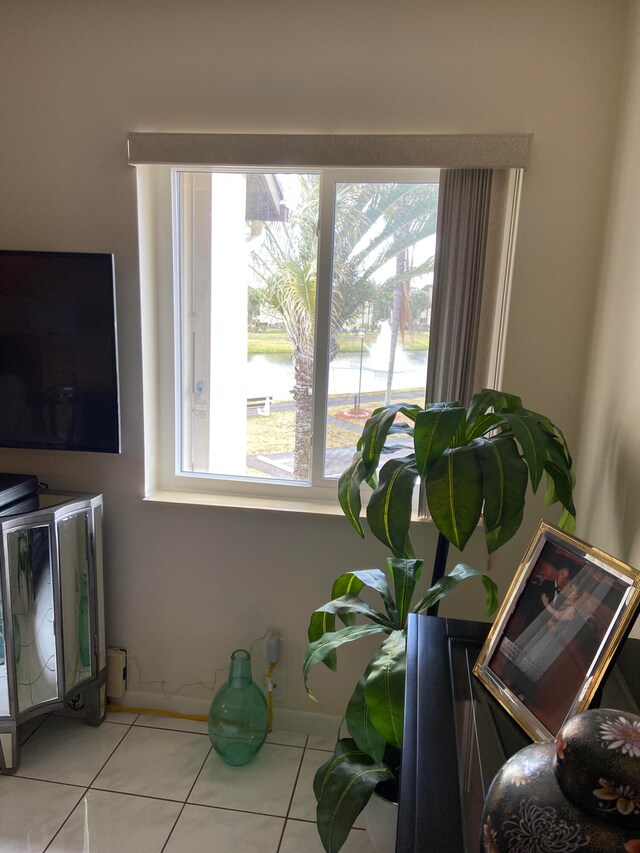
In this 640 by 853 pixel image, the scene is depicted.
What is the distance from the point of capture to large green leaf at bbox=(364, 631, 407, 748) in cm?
128

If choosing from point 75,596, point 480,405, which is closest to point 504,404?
point 480,405

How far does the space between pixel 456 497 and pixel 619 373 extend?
2.03 feet

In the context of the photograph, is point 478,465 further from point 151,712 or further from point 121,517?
point 151,712

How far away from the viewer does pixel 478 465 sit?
48.0 inches

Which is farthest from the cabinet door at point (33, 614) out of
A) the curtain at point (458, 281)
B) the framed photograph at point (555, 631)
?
the framed photograph at point (555, 631)

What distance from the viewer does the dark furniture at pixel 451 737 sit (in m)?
0.70

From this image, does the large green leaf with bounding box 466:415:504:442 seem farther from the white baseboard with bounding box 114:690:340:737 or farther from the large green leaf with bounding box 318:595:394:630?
the white baseboard with bounding box 114:690:340:737

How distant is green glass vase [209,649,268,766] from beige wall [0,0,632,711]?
17 cm

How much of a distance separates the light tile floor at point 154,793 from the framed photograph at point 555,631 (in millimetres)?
1136

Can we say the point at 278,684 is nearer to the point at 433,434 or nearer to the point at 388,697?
the point at 388,697

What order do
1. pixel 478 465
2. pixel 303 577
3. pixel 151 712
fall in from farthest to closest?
pixel 151 712, pixel 303 577, pixel 478 465

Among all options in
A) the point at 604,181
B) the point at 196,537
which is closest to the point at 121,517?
the point at 196,537

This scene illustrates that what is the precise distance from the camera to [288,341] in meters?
2.08

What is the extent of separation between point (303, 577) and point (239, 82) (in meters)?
1.61
